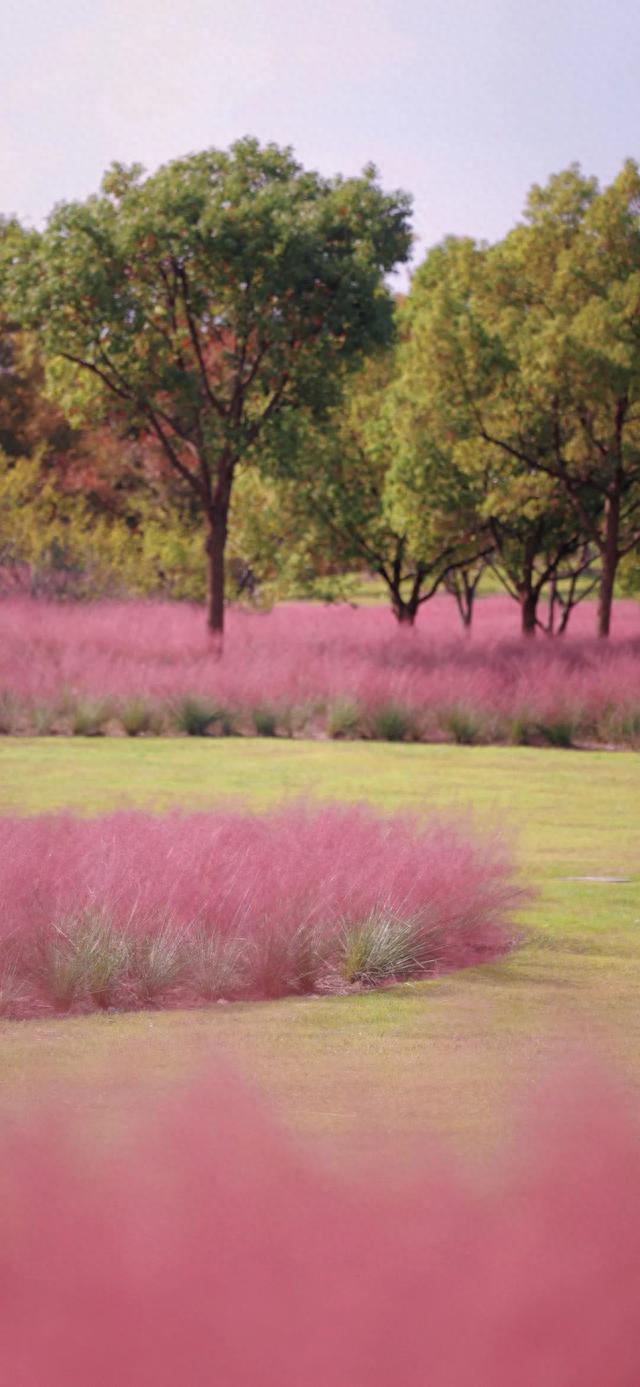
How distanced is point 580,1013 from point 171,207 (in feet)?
65.1

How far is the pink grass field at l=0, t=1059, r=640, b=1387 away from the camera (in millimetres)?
3363

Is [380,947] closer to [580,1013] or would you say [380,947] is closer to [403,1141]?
[580,1013]

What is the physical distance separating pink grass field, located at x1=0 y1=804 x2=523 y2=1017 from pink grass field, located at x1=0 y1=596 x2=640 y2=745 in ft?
34.3

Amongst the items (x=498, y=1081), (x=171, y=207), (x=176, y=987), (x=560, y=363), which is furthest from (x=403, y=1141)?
(x=560, y=363)

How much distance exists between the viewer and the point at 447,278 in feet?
101

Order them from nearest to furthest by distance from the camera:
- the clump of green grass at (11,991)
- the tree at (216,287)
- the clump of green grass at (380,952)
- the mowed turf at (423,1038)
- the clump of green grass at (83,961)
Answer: the mowed turf at (423,1038) < the clump of green grass at (11,991) < the clump of green grass at (83,961) < the clump of green grass at (380,952) < the tree at (216,287)

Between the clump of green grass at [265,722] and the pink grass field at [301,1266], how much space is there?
1422cm

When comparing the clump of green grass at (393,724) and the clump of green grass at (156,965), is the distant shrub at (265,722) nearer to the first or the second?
the clump of green grass at (393,724)

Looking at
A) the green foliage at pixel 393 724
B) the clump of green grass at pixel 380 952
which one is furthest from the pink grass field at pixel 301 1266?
the green foliage at pixel 393 724

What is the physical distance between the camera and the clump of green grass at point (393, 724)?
1897cm

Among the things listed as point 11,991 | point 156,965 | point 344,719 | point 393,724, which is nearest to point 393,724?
point 393,724

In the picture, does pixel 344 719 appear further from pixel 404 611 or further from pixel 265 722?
pixel 404 611

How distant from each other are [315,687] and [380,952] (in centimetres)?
1288

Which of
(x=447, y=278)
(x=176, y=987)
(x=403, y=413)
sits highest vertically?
(x=447, y=278)
